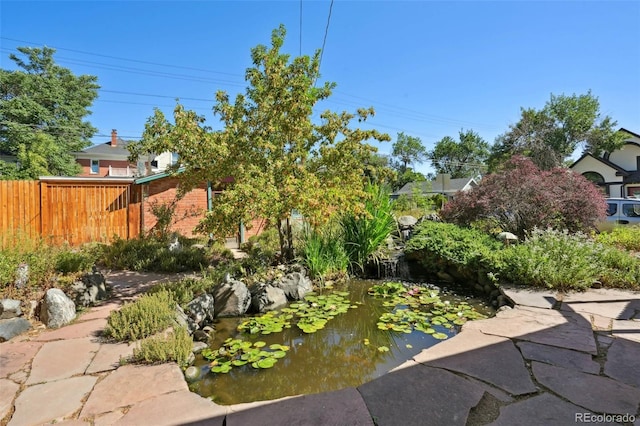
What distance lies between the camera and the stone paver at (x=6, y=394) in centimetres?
189

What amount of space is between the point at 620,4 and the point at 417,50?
3.78m

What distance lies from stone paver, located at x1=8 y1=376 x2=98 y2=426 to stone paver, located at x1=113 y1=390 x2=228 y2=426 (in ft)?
1.37

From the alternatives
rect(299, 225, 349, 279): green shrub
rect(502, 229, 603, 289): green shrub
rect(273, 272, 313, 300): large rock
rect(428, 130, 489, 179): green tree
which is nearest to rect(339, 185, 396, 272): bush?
rect(299, 225, 349, 279): green shrub

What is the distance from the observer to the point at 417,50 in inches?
309

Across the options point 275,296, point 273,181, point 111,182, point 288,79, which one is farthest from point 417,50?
point 111,182

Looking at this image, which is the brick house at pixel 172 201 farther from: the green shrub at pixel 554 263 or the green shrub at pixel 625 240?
the green shrub at pixel 625 240

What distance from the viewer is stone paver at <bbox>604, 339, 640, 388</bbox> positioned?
6.49ft

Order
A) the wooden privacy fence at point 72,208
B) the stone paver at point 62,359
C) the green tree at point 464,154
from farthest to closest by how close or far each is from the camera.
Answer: the green tree at point 464,154 → the wooden privacy fence at point 72,208 → the stone paver at point 62,359

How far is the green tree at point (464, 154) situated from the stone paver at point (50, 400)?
42.2 metres

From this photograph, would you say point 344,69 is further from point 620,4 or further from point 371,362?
point 371,362

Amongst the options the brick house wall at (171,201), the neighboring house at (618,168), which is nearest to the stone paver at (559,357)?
the brick house wall at (171,201)

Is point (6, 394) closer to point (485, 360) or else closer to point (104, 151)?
point (485, 360)

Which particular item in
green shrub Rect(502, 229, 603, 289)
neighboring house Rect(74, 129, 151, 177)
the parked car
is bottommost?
green shrub Rect(502, 229, 603, 289)

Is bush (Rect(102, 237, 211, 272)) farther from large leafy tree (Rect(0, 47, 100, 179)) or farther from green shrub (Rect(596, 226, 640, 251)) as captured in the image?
large leafy tree (Rect(0, 47, 100, 179))
